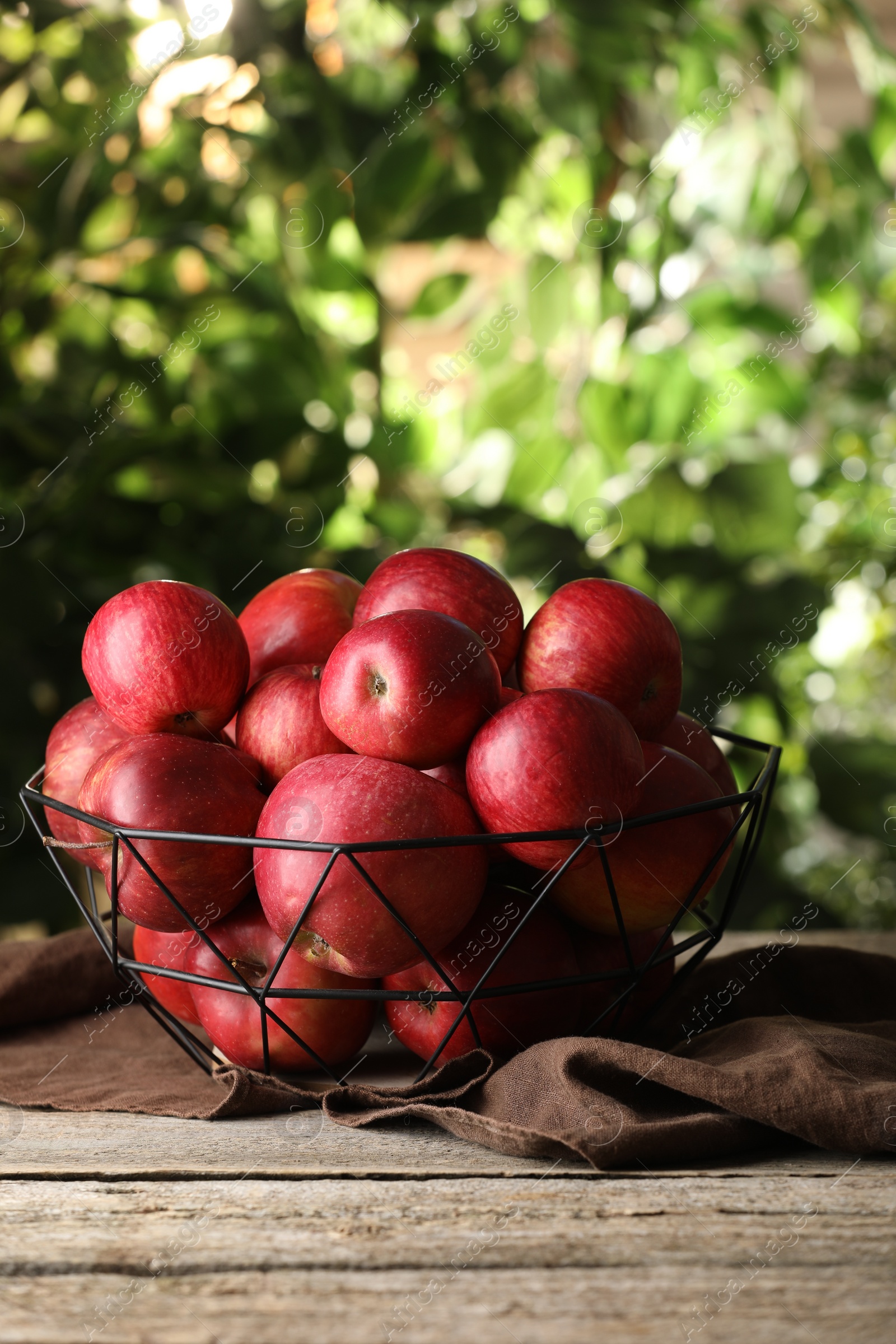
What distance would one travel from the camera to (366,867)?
1.47 ft

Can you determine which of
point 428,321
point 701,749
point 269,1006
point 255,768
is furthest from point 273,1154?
point 428,321

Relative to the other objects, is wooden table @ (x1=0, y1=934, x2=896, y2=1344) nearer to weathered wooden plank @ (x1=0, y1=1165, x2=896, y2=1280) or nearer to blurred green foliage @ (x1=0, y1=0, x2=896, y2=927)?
weathered wooden plank @ (x1=0, y1=1165, x2=896, y2=1280)

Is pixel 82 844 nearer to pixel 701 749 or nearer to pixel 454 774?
pixel 454 774

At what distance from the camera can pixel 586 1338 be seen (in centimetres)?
30

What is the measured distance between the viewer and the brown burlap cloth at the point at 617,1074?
16.8 inches

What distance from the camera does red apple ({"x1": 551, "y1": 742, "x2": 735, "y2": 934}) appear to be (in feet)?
1.61

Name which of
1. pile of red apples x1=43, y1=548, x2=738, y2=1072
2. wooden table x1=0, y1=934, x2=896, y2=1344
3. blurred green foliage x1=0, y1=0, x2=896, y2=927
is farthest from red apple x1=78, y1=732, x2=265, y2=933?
blurred green foliage x1=0, y1=0, x2=896, y2=927

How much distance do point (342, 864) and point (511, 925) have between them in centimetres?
10

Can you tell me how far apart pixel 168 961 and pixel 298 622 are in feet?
0.63

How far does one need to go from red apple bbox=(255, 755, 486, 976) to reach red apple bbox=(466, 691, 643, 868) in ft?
0.08

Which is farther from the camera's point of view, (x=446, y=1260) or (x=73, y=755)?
(x=73, y=755)

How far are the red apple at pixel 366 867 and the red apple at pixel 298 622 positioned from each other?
0.12m

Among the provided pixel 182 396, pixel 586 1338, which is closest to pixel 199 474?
pixel 182 396

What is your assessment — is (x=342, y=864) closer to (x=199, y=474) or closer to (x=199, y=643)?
(x=199, y=643)
